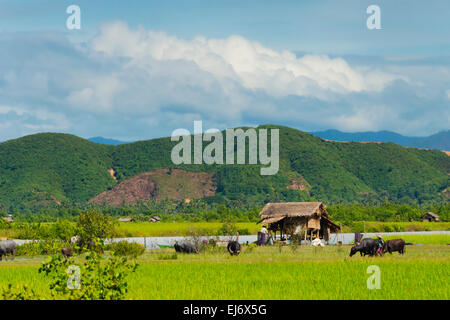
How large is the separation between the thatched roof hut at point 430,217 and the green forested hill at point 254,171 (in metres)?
28.4

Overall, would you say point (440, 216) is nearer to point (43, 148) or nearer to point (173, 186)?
point (173, 186)

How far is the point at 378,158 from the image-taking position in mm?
125000

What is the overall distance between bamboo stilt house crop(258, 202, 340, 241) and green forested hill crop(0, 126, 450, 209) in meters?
57.3

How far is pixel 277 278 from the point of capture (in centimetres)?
1558

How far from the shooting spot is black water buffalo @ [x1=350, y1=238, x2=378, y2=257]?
21141 millimetres

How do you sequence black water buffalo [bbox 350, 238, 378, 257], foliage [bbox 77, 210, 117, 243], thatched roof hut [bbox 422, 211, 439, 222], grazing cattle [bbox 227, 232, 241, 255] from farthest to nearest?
thatched roof hut [bbox 422, 211, 439, 222] < foliage [bbox 77, 210, 117, 243] < grazing cattle [bbox 227, 232, 241, 255] < black water buffalo [bbox 350, 238, 378, 257]

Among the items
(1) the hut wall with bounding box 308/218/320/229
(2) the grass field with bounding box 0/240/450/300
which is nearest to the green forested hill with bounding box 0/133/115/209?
(1) the hut wall with bounding box 308/218/320/229

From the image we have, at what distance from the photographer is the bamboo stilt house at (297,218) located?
31.9 m

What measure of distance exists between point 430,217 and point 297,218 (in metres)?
35.2

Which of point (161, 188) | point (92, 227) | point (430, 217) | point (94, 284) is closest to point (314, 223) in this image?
point (92, 227)

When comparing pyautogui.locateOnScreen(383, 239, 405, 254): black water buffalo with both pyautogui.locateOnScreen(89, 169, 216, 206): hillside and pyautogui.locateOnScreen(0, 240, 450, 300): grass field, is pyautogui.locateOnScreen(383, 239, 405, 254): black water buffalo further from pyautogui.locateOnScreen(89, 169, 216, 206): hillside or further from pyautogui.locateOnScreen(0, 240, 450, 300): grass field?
pyautogui.locateOnScreen(89, 169, 216, 206): hillside

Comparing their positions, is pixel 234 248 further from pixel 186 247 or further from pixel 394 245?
pixel 394 245

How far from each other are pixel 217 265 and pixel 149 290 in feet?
17.9

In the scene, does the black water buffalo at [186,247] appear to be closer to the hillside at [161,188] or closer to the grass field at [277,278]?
the grass field at [277,278]
